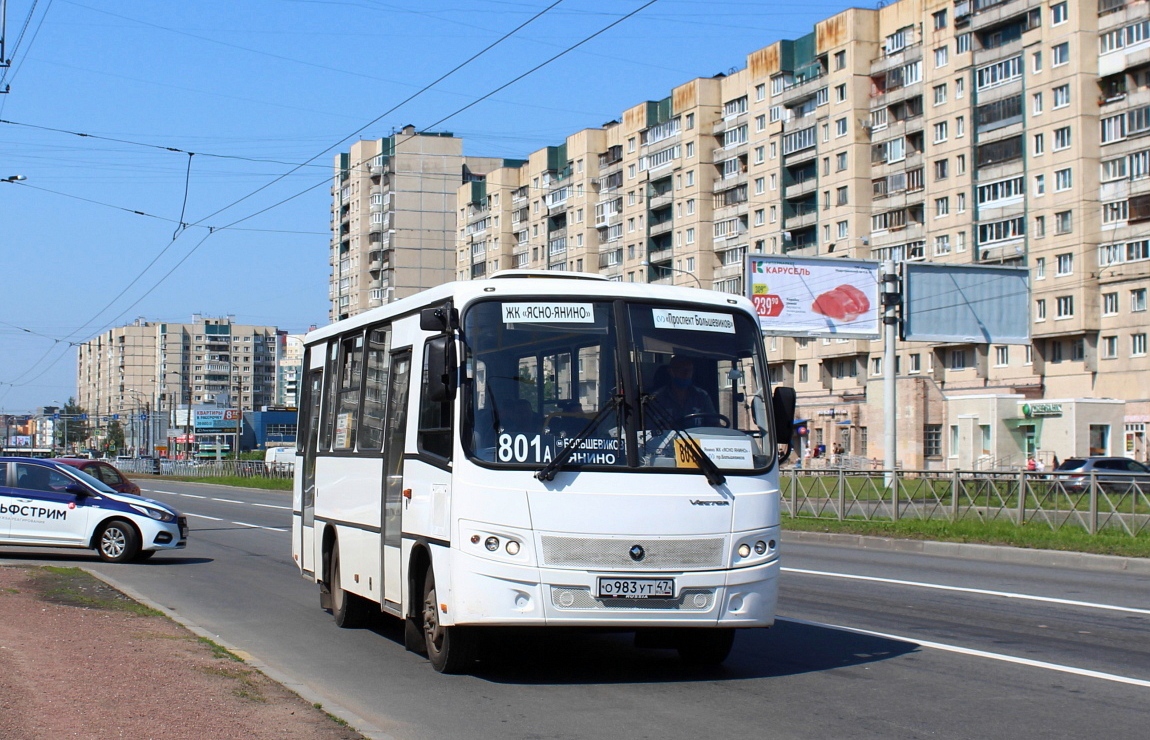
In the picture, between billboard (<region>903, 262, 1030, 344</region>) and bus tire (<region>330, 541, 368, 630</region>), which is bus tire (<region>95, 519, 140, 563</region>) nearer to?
bus tire (<region>330, 541, 368, 630</region>)

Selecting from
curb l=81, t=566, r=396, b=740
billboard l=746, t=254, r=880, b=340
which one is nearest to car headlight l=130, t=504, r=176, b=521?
curb l=81, t=566, r=396, b=740

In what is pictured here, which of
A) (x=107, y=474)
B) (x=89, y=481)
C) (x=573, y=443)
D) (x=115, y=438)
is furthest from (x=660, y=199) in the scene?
(x=115, y=438)

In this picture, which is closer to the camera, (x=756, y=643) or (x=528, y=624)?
(x=528, y=624)

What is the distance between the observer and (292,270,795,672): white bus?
8344mm

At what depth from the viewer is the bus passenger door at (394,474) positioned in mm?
9789

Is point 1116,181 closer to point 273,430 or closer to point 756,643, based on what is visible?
point 756,643

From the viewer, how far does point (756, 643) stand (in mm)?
10492

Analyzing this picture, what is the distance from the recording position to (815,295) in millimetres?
42781

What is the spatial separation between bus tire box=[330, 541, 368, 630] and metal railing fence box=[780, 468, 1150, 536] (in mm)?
14215

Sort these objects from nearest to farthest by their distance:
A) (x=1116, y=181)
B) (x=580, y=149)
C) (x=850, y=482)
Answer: (x=850, y=482), (x=1116, y=181), (x=580, y=149)

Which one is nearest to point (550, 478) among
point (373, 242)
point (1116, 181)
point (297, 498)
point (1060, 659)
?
point (1060, 659)

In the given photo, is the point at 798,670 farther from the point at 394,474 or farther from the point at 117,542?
the point at 117,542

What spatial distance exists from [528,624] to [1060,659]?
4.01 m

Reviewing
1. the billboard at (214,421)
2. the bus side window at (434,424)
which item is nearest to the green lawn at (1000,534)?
the bus side window at (434,424)
